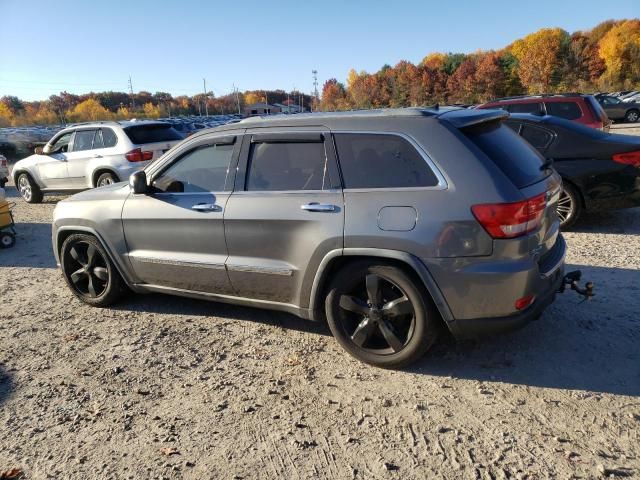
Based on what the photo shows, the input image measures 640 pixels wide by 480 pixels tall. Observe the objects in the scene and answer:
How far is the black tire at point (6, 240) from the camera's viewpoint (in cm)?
784

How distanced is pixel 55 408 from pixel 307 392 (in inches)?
65.2

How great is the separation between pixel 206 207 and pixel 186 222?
Result: 26 cm

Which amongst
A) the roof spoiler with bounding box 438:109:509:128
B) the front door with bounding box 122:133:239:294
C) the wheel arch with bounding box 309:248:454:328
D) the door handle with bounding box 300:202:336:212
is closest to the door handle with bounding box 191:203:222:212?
the front door with bounding box 122:133:239:294

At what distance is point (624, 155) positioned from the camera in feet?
20.1

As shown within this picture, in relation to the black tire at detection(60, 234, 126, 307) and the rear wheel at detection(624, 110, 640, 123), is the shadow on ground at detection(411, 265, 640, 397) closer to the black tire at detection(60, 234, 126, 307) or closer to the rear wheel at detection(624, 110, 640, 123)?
the black tire at detection(60, 234, 126, 307)

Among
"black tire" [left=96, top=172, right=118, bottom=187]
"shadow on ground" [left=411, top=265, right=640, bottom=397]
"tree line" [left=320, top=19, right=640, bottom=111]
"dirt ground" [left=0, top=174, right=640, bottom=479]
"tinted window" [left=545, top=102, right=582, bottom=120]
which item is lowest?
"dirt ground" [left=0, top=174, right=640, bottom=479]

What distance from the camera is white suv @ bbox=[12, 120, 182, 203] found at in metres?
9.95

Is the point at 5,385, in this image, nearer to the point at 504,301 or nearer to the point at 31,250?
the point at 504,301

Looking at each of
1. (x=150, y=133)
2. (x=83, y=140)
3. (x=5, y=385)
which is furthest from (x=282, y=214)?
(x=83, y=140)

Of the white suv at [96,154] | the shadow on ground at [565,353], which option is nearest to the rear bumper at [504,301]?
the shadow on ground at [565,353]

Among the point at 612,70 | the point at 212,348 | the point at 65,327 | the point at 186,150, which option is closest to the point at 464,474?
the point at 212,348

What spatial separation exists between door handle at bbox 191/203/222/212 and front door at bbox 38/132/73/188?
8.28 m

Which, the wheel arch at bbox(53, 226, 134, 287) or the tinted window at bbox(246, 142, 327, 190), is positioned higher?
the tinted window at bbox(246, 142, 327, 190)

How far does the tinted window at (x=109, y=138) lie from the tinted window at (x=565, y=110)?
893 centimetres
